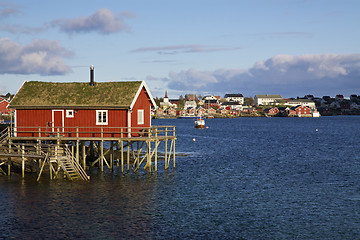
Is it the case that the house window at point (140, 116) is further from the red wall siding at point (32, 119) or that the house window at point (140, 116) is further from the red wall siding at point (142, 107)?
the red wall siding at point (32, 119)

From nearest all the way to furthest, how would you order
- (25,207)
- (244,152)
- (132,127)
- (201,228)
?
(201,228), (25,207), (132,127), (244,152)


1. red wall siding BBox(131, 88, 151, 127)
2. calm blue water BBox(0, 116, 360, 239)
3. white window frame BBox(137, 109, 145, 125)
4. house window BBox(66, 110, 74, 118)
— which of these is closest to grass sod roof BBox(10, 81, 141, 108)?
house window BBox(66, 110, 74, 118)

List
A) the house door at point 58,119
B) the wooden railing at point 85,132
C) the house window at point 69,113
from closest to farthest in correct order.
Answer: the wooden railing at point 85,132, the house window at point 69,113, the house door at point 58,119

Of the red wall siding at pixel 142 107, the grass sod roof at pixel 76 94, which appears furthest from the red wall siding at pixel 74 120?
the red wall siding at pixel 142 107

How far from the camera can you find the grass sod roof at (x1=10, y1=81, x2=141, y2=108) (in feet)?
134

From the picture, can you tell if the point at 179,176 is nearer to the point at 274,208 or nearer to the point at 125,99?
the point at 125,99

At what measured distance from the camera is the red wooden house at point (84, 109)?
4031 centimetres

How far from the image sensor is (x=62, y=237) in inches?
909

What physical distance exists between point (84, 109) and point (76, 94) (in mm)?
2455

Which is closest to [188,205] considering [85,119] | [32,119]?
[85,119]

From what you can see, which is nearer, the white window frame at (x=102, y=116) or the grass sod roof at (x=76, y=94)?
the white window frame at (x=102, y=116)

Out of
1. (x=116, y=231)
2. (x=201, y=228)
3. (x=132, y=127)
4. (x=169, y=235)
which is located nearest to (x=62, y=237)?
(x=116, y=231)

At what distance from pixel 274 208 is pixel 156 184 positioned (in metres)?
11.0

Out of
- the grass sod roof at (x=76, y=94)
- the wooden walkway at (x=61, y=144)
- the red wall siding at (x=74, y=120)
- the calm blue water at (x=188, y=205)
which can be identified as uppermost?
the grass sod roof at (x=76, y=94)
